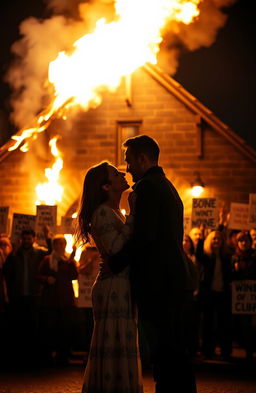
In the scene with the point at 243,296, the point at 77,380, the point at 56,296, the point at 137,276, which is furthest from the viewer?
the point at 56,296

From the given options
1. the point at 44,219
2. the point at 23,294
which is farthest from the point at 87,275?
the point at 44,219

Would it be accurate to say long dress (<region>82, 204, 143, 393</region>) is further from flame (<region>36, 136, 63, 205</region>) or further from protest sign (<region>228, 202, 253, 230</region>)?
flame (<region>36, 136, 63, 205</region>)

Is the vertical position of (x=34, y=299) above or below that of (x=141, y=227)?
below

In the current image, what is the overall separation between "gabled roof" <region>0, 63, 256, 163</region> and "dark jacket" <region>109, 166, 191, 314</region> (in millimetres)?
12754

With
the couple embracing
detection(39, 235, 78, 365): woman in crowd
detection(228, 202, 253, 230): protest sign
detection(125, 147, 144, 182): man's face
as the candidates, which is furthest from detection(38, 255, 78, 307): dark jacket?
detection(125, 147, 144, 182): man's face

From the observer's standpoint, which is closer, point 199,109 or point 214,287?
point 214,287

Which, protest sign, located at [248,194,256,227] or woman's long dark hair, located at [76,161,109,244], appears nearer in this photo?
woman's long dark hair, located at [76,161,109,244]

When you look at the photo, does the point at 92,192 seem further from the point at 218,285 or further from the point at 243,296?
the point at 218,285

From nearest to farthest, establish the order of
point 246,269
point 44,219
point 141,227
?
point 141,227 → point 246,269 → point 44,219

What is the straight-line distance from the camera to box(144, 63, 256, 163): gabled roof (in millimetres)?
18016

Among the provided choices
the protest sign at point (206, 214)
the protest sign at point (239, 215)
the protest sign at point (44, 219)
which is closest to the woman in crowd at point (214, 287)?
the protest sign at point (206, 214)

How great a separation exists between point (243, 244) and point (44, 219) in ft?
12.0

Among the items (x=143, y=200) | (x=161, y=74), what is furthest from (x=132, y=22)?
(x=143, y=200)

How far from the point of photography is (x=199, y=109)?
60.2ft
